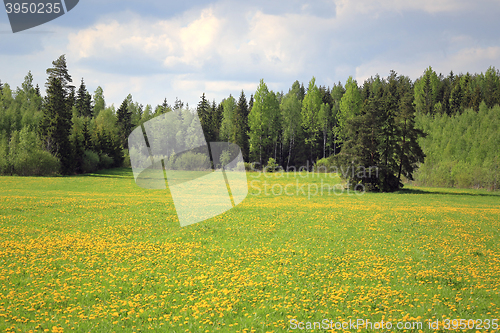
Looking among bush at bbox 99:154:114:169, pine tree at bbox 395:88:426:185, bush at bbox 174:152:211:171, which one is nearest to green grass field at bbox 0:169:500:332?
bush at bbox 174:152:211:171

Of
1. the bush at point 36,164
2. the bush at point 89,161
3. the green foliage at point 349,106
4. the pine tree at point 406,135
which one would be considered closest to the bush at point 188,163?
the pine tree at point 406,135

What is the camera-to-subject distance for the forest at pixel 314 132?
4297 cm

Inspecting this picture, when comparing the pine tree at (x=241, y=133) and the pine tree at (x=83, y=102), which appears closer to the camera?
the pine tree at (x=241, y=133)

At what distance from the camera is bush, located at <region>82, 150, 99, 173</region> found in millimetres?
60188

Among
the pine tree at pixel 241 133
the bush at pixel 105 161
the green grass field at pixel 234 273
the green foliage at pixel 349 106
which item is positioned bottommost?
the green grass field at pixel 234 273

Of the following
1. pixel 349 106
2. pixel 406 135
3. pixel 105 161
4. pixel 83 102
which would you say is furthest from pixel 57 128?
pixel 349 106

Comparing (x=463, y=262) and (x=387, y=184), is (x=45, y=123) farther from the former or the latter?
(x=463, y=262)

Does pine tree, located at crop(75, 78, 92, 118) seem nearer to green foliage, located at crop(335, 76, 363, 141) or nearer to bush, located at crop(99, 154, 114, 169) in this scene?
bush, located at crop(99, 154, 114, 169)

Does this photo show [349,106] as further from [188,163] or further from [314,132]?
[188,163]

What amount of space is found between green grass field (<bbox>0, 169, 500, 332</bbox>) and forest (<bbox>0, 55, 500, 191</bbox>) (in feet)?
62.2

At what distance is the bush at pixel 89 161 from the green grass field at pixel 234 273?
44.4m

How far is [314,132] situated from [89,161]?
5292 centimetres

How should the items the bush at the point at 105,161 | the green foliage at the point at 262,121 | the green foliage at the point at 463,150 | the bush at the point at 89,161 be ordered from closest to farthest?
the green foliage at the point at 463,150 → the bush at the point at 89,161 → the bush at the point at 105,161 → the green foliage at the point at 262,121

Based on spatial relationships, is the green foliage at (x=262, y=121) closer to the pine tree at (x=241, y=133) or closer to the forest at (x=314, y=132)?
the forest at (x=314, y=132)
